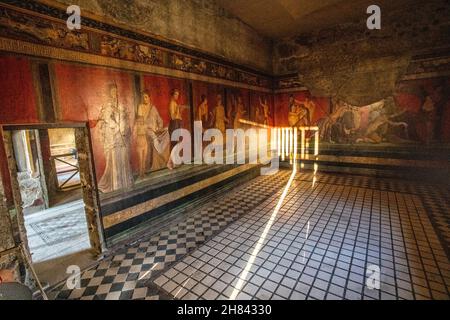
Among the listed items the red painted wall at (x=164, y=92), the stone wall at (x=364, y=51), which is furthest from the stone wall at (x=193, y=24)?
the stone wall at (x=364, y=51)

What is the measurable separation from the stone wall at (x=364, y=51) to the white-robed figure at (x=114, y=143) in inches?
315

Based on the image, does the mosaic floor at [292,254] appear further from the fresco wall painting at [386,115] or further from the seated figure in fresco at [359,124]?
the seated figure in fresco at [359,124]

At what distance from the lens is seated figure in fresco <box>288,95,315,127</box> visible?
9953 mm

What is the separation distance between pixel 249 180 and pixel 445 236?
5.70 metres

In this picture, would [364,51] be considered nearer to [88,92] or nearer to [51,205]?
[88,92]

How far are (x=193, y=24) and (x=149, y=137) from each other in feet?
11.1

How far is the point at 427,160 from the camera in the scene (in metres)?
7.91

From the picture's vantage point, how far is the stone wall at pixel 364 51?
298 inches

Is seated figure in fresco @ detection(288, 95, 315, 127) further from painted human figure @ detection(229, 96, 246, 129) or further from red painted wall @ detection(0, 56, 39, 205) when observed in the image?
red painted wall @ detection(0, 56, 39, 205)

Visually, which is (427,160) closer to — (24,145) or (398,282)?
(398,282)

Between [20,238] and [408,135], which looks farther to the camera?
[408,135]

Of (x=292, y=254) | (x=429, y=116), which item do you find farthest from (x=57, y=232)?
(x=429, y=116)

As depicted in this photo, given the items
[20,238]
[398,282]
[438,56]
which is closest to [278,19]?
[438,56]

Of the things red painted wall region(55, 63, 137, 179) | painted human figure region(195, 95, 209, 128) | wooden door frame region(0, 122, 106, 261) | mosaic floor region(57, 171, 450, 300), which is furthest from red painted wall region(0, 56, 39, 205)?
painted human figure region(195, 95, 209, 128)
